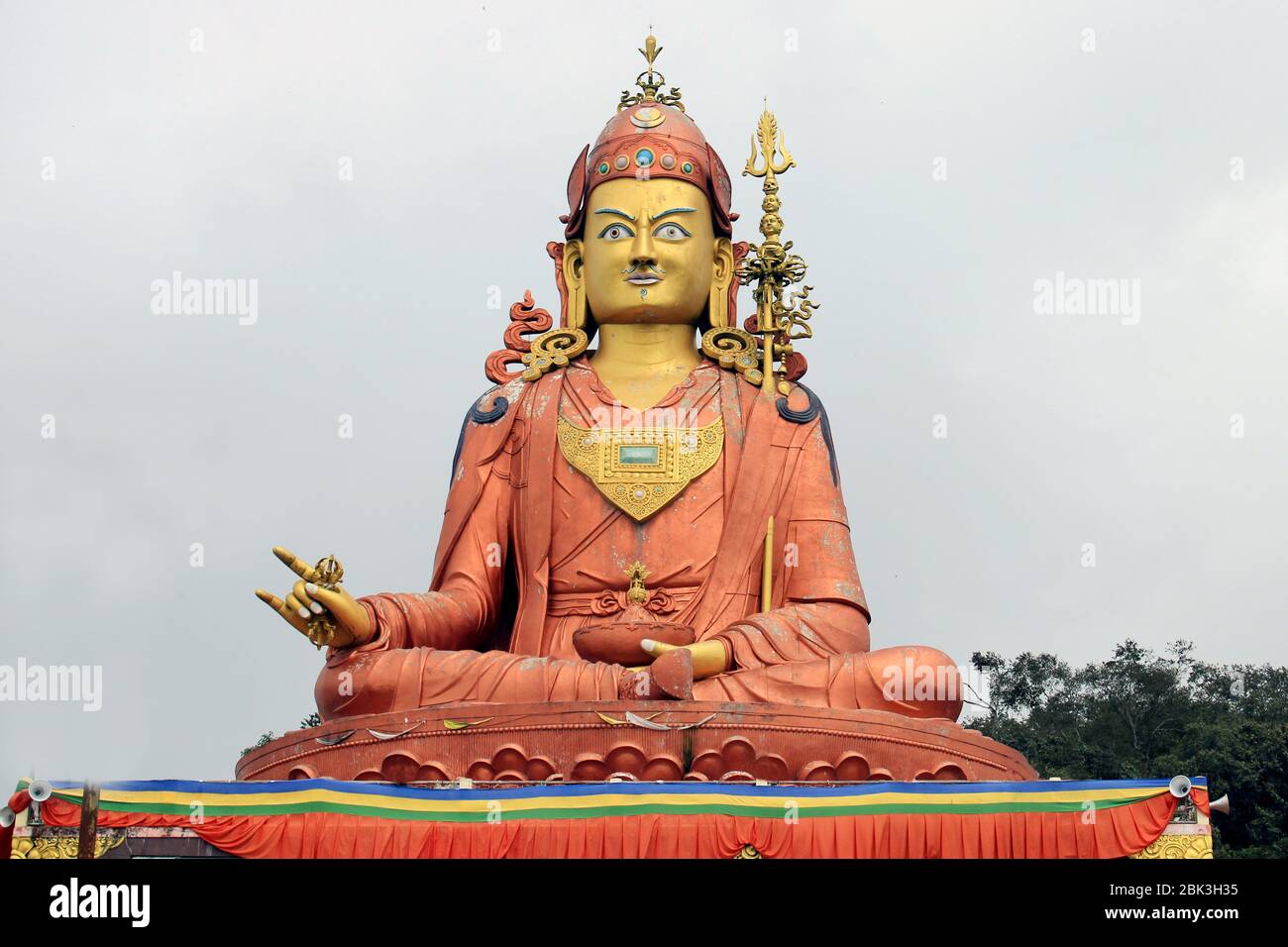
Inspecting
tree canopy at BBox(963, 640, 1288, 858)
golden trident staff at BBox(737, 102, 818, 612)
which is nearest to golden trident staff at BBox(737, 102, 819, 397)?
golden trident staff at BBox(737, 102, 818, 612)

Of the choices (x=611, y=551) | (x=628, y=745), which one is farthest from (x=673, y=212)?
(x=628, y=745)

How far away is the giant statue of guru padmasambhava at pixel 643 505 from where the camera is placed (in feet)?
43.0

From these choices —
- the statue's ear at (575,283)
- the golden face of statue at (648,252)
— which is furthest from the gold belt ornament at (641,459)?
the statue's ear at (575,283)

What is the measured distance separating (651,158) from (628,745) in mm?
4860

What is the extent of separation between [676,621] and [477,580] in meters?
1.39

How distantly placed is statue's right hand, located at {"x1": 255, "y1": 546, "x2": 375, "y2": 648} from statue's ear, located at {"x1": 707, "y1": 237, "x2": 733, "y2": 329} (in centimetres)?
381

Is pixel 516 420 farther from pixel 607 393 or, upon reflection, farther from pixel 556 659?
pixel 556 659

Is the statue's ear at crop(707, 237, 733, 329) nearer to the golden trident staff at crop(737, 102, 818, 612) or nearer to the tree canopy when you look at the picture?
the golden trident staff at crop(737, 102, 818, 612)

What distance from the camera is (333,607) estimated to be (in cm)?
1309

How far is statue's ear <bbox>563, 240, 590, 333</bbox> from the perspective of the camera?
15.8m

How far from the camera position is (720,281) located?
15883 millimetres

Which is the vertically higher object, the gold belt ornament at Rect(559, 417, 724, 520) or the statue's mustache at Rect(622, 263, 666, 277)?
the statue's mustache at Rect(622, 263, 666, 277)

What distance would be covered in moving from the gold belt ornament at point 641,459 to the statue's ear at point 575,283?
1095 mm
